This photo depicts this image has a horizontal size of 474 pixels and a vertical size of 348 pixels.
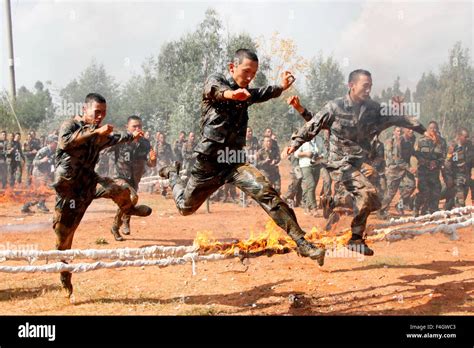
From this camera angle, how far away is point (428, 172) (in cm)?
1152

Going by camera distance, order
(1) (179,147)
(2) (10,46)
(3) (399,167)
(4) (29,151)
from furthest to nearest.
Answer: (2) (10,46) → (4) (29,151) → (1) (179,147) → (3) (399,167)

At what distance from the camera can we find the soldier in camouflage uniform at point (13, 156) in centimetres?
1622

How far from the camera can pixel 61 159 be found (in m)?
5.31

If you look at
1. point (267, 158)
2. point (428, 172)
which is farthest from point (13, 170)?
point (428, 172)

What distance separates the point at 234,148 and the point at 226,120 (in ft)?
1.02

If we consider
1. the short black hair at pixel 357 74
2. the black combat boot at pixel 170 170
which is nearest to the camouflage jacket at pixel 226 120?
the black combat boot at pixel 170 170

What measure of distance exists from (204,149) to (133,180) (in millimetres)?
4789

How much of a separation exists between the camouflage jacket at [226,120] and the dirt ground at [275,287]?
5.42ft

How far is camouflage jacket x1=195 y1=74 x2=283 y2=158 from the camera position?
4512 mm

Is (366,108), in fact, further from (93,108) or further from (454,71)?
(454,71)

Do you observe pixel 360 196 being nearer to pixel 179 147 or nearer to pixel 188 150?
pixel 188 150

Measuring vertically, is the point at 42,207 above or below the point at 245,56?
below

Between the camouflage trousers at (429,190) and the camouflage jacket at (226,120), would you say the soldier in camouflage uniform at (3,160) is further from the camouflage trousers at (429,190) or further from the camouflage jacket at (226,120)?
the camouflage jacket at (226,120)

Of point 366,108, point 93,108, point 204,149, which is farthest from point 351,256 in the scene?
point 93,108
